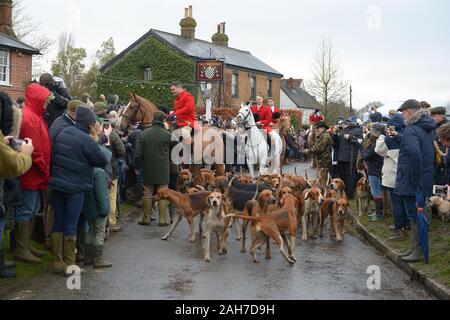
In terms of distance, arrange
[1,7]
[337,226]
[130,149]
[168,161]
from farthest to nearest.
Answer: [1,7] < [130,149] < [168,161] < [337,226]

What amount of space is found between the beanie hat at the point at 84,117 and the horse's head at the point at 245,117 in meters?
8.73

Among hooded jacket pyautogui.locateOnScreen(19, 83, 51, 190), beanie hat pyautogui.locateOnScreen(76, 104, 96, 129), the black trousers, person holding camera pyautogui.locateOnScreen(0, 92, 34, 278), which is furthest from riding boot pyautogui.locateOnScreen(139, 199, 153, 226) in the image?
the black trousers

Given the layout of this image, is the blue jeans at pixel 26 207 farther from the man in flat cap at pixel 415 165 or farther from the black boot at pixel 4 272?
the man in flat cap at pixel 415 165

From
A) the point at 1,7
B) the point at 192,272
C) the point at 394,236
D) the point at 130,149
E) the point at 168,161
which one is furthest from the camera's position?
the point at 1,7

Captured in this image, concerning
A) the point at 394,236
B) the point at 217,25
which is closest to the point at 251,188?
the point at 394,236

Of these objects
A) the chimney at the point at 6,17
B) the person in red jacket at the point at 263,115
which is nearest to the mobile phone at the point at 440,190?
the person in red jacket at the point at 263,115

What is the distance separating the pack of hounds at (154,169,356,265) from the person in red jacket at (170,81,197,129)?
202 centimetres

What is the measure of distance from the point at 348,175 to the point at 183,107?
5.15 meters

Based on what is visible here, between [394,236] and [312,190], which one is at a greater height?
[312,190]

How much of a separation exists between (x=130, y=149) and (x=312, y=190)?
4.67 m

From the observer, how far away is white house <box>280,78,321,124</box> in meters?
62.8

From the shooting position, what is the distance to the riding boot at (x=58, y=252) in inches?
296
